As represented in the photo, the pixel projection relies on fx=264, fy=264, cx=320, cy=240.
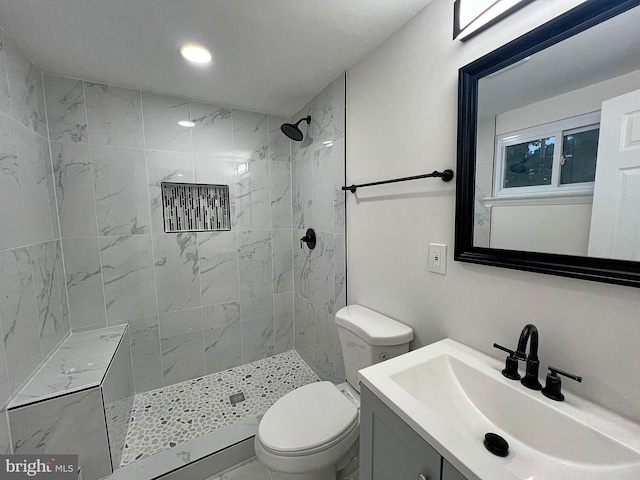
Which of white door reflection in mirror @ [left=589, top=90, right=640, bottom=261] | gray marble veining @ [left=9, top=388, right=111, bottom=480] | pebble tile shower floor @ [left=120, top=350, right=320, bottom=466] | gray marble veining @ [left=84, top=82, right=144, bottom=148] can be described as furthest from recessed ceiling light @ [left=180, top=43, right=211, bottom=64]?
pebble tile shower floor @ [left=120, top=350, right=320, bottom=466]

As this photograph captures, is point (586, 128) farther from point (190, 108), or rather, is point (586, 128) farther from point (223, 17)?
point (190, 108)

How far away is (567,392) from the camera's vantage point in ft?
2.55

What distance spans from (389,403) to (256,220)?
180 centimetres

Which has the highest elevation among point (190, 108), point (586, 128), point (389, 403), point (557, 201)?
point (190, 108)

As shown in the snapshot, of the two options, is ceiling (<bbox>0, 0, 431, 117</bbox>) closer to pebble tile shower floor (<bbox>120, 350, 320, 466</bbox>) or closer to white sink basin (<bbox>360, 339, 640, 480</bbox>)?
white sink basin (<bbox>360, 339, 640, 480</bbox>)

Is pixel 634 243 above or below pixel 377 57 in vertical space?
below

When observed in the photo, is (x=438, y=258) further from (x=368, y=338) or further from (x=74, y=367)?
(x=74, y=367)

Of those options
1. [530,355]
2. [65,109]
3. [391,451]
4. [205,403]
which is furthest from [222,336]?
[530,355]

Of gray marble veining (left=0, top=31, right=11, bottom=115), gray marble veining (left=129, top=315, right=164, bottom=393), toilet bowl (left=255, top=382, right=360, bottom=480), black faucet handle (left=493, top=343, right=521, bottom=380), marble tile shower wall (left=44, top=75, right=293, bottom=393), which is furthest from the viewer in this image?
gray marble veining (left=129, top=315, right=164, bottom=393)

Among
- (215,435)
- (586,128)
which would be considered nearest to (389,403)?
(586,128)

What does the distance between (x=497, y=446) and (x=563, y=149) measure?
0.84 m

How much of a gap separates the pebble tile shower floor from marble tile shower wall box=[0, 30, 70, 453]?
70cm

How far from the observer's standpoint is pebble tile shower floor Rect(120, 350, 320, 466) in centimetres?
160

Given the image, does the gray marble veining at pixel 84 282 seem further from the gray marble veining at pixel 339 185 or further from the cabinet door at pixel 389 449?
the cabinet door at pixel 389 449
